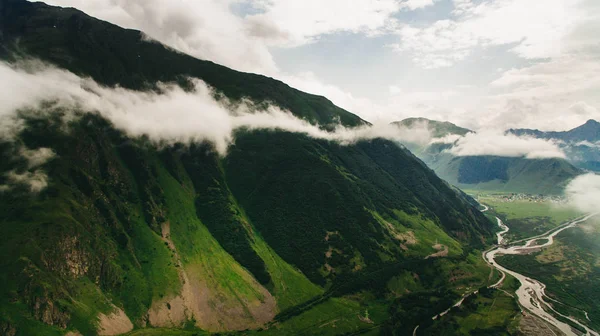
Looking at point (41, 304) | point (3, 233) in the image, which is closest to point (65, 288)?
point (41, 304)

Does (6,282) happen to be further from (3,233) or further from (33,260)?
(3,233)

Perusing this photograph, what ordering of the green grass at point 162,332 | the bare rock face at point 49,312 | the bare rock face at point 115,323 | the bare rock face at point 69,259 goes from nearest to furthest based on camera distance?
the bare rock face at point 49,312 → the bare rock face at point 115,323 → the bare rock face at point 69,259 → the green grass at point 162,332

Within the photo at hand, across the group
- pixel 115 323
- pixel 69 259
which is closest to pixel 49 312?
pixel 115 323

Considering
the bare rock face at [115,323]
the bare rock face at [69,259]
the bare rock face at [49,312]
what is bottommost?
the bare rock face at [115,323]

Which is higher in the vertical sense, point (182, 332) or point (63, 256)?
point (63, 256)

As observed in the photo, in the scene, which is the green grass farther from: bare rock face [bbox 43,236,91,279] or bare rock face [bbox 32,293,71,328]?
bare rock face [bbox 43,236,91,279]

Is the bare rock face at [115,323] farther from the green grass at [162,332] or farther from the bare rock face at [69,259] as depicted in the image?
the bare rock face at [69,259]

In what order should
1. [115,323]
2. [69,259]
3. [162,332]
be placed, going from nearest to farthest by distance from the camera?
[115,323] < [69,259] < [162,332]

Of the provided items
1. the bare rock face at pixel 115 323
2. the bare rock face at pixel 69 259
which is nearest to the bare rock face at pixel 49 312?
the bare rock face at pixel 115 323

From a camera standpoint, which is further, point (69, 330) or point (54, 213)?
point (54, 213)

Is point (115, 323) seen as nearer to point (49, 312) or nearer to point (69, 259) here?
point (49, 312)

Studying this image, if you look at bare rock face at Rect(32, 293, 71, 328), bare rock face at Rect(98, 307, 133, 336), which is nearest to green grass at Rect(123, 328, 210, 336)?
bare rock face at Rect(98, 307, 133, 336)
